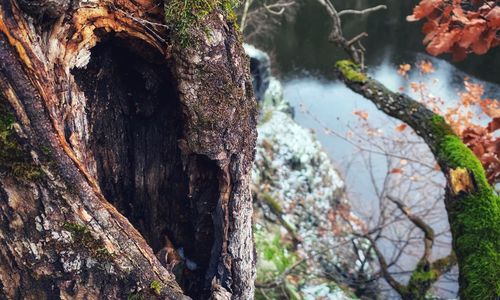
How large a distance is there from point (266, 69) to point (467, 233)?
10.5m

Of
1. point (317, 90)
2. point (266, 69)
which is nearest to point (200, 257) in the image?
point (266, 69)

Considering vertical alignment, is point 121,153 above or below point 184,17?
below

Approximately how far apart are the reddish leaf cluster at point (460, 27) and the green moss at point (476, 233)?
0.84m

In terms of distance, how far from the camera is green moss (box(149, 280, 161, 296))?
179 centimetres

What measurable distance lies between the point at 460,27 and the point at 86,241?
106 inches

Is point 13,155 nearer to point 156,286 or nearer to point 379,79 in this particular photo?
point 156,286

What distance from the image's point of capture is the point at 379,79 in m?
15.0

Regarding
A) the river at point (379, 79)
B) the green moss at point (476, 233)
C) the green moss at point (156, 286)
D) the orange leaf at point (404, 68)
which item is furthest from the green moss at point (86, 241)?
the orange leaf at point (404, 68)

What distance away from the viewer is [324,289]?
6098 millimetres

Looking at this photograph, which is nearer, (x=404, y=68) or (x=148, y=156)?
(x=148, y=156)

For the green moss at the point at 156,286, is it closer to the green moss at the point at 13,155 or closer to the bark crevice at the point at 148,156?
the bark crevice at the point at 148,156

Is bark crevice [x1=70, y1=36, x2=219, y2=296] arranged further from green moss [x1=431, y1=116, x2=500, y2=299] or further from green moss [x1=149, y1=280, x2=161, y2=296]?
green moss [x1=431, y1=116, x2=500, y2=299]

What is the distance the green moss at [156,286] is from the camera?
179 cm

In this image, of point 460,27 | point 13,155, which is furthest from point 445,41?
point 13,155
